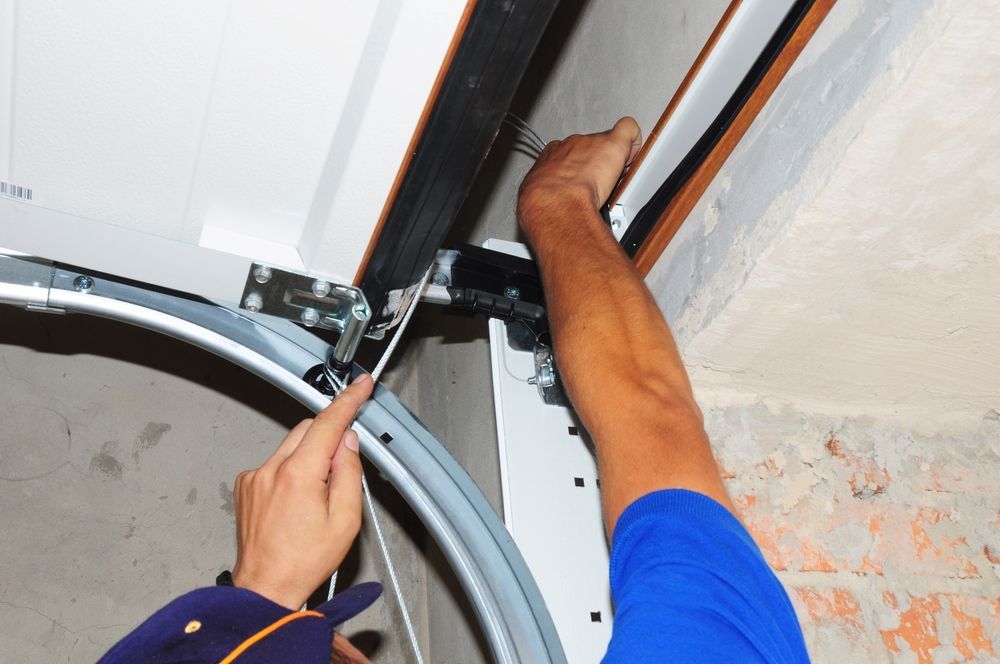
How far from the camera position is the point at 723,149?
0.92 metres

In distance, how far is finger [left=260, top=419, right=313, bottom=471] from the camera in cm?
76

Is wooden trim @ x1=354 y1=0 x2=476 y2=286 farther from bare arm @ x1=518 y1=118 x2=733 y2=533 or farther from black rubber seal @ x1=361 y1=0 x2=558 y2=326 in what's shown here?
bare arm @ x1=518 y1=118 x2=733 y2=533

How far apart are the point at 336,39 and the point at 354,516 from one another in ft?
1.36

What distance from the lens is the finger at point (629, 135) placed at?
1050 millimetres

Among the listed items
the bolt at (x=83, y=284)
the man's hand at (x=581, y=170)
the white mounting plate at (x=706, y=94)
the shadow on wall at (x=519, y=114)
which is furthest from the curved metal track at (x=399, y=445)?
the shadow on wall at (x=519, y=114)

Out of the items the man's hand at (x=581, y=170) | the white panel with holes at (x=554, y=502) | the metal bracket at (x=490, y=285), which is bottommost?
the white panel with holes at (x=554, y=502)

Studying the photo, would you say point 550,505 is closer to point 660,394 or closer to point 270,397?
point 660,394

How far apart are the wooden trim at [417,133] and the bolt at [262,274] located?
0.08m

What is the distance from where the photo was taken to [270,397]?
6.56 ft

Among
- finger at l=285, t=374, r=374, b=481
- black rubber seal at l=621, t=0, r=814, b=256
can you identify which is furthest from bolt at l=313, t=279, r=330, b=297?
black rubber seal at l=621, t=0, r=814, b=256

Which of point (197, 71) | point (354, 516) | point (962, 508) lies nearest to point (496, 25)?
point (197, 71)

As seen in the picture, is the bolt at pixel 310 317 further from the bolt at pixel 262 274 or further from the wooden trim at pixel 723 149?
the wooden trim at pixel 723 149

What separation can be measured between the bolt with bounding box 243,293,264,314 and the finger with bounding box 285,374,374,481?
114 mm

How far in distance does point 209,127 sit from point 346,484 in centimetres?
34
